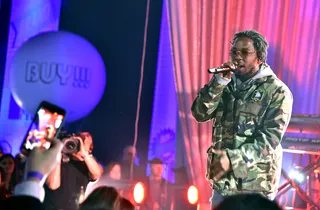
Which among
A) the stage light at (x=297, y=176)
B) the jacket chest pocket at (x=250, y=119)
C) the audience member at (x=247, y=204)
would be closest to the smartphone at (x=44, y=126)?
the audience member at (x=247, y=204)

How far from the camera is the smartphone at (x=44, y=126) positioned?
1663 millimetres

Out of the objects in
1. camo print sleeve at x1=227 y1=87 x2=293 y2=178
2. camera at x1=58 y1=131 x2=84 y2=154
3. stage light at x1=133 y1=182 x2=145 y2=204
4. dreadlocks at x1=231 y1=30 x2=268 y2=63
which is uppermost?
dreadlocks at x1=231 y1=30 x2=268 y2=63

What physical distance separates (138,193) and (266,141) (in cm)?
200

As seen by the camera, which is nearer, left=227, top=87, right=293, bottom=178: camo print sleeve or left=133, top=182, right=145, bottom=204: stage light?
left=227, top=87, right=293, bottom=178: camo print sleeve

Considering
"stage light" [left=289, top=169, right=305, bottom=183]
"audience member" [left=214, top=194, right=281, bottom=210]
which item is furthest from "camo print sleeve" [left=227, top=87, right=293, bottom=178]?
"stage light" [left=289, top=169, right=305, bottom=183]

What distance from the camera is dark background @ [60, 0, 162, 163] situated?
5.03 m

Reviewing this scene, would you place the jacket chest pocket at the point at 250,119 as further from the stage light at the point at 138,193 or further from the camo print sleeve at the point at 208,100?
Result: the stage light at the point at 138,193

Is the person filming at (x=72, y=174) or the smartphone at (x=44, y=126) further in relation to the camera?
the person filming at (x=72, y=174)

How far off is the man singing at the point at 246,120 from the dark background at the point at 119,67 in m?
2.66

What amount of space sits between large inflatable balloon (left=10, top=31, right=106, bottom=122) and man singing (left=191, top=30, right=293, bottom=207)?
1.85 meters

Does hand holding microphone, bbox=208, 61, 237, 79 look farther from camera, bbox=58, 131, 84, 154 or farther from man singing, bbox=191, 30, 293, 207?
camera, bbox=58, 131, 84, 154

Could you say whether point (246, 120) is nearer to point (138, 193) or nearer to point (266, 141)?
point (266, 141)

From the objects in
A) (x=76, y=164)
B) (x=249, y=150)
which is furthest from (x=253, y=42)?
(x=76, y=164)

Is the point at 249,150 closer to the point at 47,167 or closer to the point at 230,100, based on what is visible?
the point at 230,100
